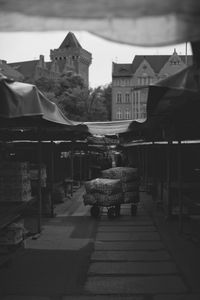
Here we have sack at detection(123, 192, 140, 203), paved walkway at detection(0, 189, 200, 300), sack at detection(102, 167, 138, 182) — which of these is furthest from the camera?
sack at detection(102, 167, 138, 182)

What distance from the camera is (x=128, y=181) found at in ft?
46.8

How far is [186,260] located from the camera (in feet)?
26.2


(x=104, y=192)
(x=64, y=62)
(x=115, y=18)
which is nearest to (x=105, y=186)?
(x=104, y=192)

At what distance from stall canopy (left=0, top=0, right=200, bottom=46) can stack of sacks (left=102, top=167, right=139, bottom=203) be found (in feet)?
36.4

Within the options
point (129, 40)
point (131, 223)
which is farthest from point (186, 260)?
point (129, 40)

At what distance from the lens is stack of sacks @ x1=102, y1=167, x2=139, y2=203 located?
14.0 m

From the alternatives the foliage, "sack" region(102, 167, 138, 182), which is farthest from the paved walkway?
the foliage

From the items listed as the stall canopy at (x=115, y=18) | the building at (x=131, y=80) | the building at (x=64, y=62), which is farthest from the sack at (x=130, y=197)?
the building at (x=64, y=62)

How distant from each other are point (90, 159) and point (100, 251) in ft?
90.6

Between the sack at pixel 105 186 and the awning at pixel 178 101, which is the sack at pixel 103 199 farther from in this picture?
the awning at pixel 178 101

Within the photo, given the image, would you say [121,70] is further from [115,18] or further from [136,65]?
[115,18]

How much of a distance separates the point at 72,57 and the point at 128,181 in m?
127

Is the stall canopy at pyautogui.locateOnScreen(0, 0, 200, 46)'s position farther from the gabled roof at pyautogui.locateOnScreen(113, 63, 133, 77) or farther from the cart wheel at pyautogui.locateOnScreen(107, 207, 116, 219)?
the gabled roof at pyautogui.locateOnScreen(113, 63, 133, 77)

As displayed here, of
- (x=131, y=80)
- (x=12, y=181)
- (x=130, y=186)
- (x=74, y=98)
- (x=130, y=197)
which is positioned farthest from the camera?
(x=131, y=80)
